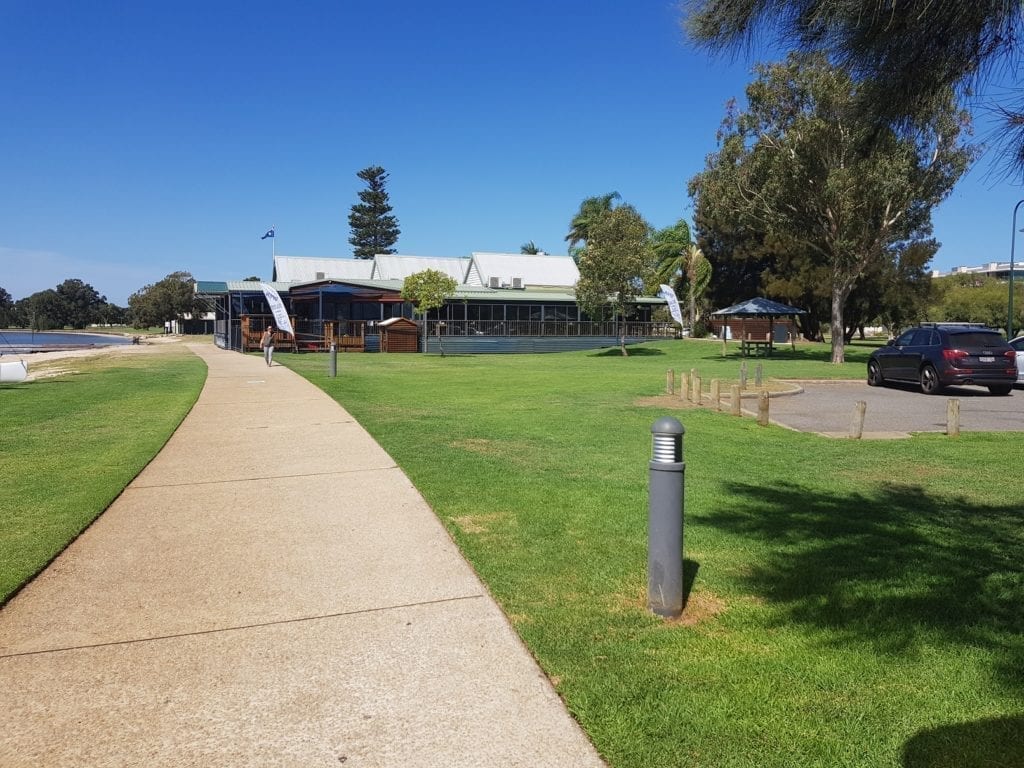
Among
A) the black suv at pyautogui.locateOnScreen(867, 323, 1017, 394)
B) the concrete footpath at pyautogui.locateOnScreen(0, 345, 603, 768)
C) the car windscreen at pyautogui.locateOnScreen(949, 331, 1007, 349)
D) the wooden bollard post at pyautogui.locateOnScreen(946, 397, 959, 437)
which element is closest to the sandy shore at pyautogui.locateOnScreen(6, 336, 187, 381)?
the concrete footpath at pyautogui.locateOnScreen(0, 345, 603, 768)

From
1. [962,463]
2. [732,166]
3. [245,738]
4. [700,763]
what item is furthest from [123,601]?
[732,166]

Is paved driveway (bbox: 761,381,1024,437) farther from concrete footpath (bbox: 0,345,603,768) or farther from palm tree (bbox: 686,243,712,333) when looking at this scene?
palm tree (bbox: 686,243,712,333)

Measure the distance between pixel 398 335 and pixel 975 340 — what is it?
30113 millimetres

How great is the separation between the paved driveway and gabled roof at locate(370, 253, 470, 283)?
138 ft

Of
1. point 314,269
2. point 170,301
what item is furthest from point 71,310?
point 314,269

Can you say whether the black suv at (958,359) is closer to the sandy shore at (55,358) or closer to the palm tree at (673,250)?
the sandy shore at (55,358)

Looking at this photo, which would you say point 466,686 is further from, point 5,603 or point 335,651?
point 5,603

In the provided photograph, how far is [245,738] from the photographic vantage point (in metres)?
3.06

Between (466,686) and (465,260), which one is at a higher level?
(465,260)

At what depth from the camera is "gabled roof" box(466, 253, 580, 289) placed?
5653cm

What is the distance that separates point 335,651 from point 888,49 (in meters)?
4.16

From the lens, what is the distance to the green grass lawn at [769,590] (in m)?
3.09

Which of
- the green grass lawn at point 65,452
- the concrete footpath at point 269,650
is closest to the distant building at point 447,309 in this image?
the green grass lawn at point 65,452

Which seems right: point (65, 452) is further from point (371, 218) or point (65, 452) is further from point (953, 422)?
point (371, 218)
